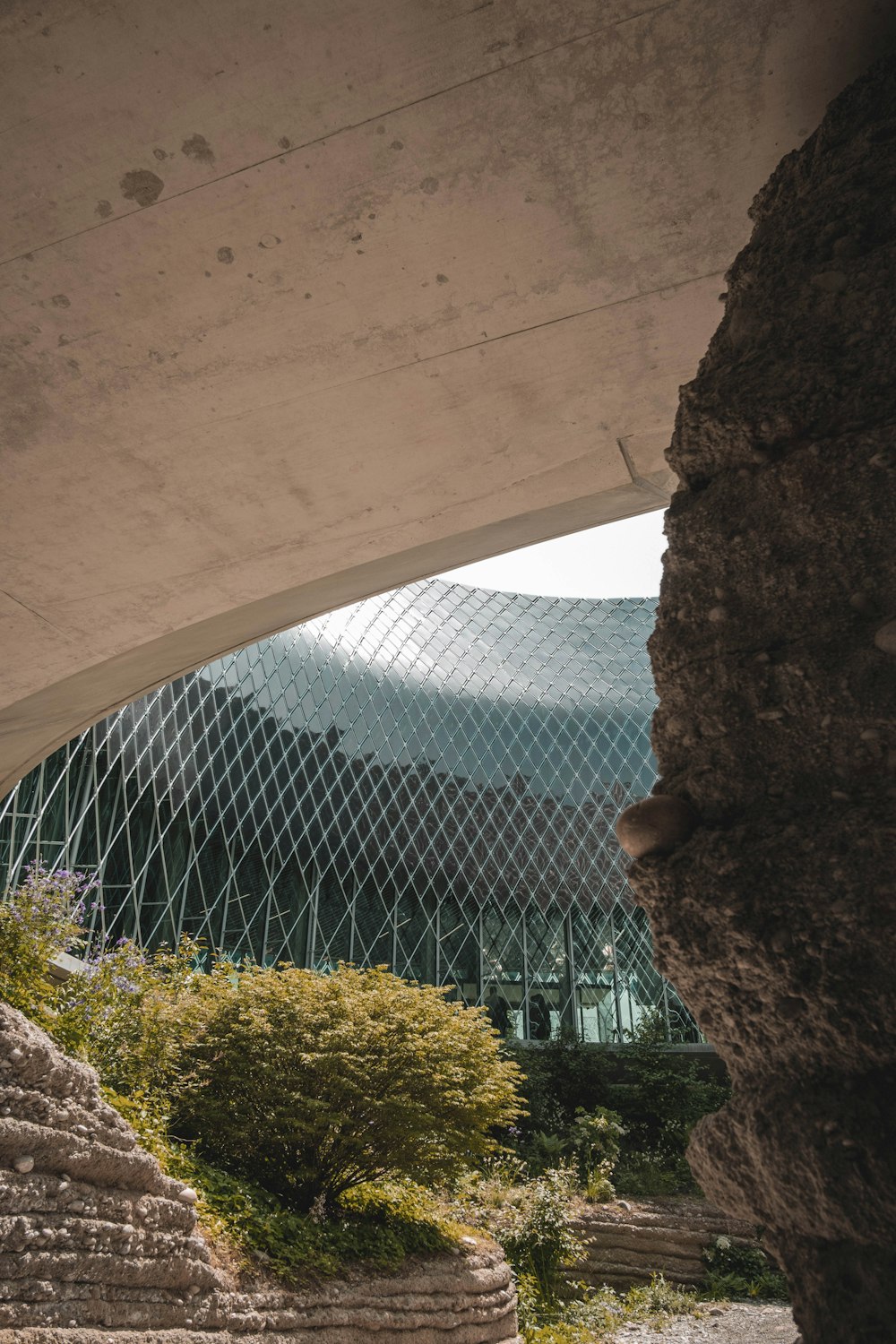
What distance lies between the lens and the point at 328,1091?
845 cm

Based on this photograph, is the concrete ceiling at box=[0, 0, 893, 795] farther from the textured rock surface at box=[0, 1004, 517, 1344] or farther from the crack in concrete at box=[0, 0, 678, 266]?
the textured rock surface at box=[0, 1004, 517, 1344]

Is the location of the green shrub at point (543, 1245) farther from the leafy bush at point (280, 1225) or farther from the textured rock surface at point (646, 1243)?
the leafy bush at point (280, 1225)

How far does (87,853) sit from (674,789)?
2329 centimetres

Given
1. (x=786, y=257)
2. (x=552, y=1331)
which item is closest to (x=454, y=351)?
(x=786, y=257)

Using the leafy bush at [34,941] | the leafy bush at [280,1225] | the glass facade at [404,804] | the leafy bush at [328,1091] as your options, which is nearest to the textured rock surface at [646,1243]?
the leafy bush at [280,1225]

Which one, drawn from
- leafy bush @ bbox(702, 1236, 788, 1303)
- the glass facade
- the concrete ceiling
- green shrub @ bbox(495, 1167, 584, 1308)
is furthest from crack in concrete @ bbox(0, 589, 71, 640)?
the glass facade

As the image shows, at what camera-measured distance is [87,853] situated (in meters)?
22.5

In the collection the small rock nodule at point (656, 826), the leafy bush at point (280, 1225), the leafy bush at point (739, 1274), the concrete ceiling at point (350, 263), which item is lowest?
the leafy bush at point (739, 1274)

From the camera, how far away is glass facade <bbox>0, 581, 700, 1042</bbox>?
979 inches

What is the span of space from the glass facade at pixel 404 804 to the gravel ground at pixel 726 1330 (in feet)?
48.7

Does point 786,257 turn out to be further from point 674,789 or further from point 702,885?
point 702,885

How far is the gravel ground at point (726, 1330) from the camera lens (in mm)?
9922

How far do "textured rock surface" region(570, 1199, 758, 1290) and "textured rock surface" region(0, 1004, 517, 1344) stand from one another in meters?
9.21

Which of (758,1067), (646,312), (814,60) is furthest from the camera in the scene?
(646,312)
